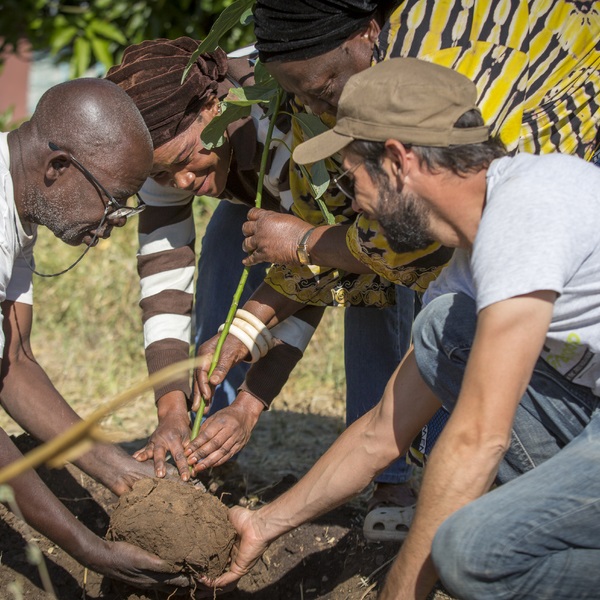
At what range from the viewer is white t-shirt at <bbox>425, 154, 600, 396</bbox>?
1.95 m

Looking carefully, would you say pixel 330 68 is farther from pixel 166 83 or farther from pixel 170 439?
pixel 170 439

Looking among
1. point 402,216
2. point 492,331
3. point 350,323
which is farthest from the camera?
point 350,323

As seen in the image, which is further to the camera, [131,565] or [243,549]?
[243,549]

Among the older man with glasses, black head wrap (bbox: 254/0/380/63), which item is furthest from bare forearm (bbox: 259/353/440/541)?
black head wrap (bbox: 254/0/380/63)

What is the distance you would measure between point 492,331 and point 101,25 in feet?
19.4

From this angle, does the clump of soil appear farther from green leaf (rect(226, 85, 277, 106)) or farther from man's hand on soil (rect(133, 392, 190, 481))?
green leaf (rect(226, 85, 277, 106))

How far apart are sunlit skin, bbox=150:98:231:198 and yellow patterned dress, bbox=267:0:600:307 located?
70 centimetres

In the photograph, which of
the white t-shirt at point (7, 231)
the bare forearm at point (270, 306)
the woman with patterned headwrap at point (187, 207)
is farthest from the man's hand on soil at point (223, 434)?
the white t-shirt at point (7, 231)

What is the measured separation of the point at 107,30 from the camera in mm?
7105

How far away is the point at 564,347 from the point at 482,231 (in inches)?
15.4

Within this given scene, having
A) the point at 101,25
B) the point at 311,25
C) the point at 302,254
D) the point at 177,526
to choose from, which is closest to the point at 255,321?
the point at 302,254

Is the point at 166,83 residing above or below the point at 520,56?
below

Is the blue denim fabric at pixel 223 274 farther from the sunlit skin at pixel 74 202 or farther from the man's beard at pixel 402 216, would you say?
the man's beard at pixel 402 216

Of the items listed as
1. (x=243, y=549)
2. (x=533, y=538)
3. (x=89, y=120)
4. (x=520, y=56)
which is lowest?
(x=243, y=549)
